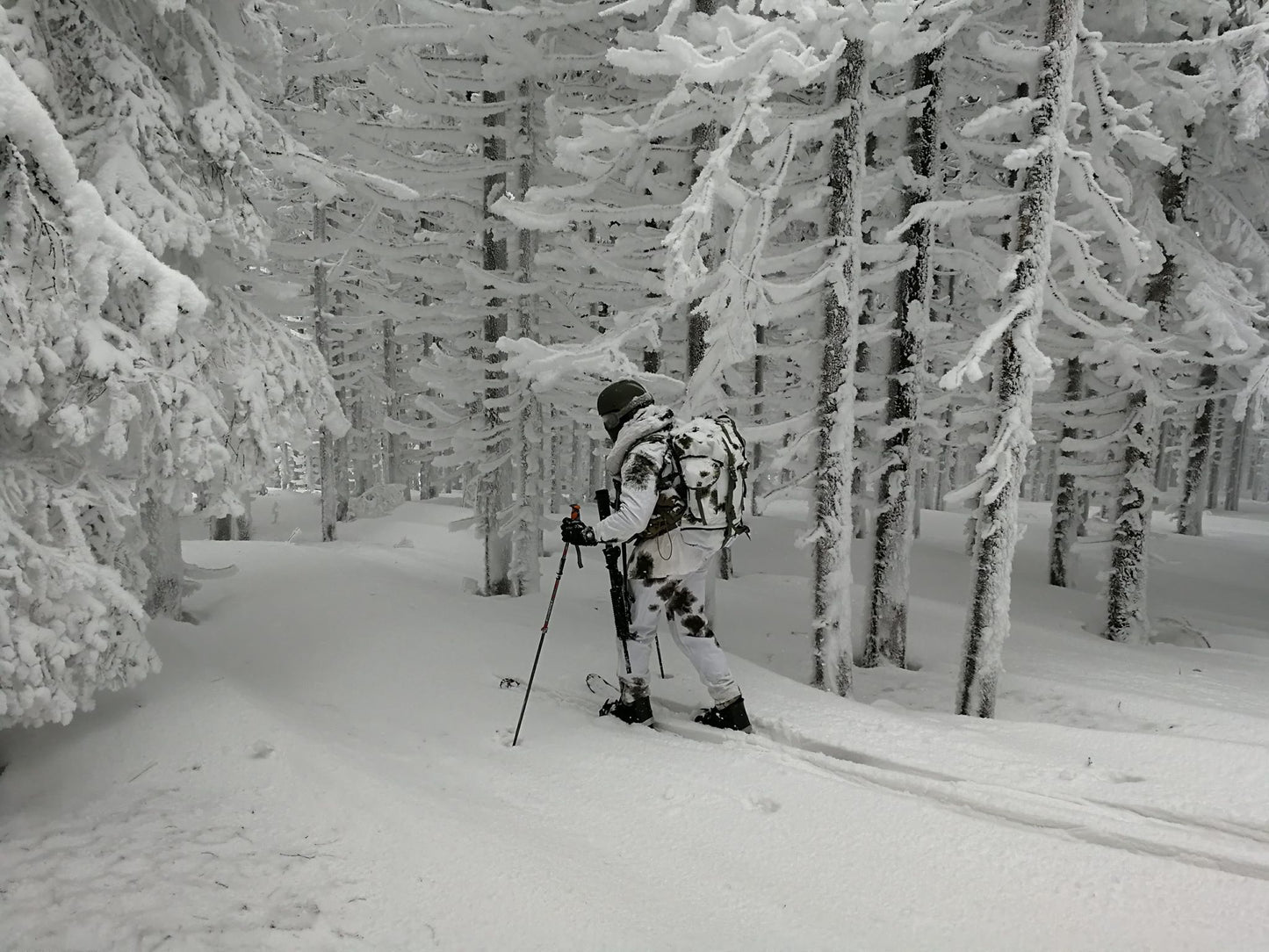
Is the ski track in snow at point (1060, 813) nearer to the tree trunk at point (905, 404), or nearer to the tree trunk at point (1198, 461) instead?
the tree trunk at point (905, 404)

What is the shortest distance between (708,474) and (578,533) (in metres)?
1.09

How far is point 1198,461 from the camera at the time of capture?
20.3 meters

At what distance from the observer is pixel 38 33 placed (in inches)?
188

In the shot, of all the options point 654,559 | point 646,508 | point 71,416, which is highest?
point 71,416

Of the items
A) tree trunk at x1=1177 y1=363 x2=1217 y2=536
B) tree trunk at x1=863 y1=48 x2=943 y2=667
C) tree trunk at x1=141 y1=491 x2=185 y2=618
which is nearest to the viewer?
tree trunk at x1=141 y1=491 x2=185 y2=618

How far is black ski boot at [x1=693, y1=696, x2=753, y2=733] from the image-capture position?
527 centimetres

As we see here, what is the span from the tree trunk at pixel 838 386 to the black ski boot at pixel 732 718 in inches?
100

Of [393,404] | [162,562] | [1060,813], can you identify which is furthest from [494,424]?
[393,404]

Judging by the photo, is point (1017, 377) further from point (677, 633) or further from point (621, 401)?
point (677, 633)

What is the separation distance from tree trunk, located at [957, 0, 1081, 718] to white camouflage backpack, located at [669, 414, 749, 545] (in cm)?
293

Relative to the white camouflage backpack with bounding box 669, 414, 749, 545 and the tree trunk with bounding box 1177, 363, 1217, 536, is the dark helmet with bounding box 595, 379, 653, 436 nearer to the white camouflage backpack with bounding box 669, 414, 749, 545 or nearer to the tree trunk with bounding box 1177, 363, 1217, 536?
the white camouflage backpack with bounding box 669, 414, 749, 545

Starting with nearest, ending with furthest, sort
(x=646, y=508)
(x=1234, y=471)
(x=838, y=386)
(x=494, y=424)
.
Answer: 1. (x=646, y=508)
2. (x=838, y=386)
3. (x=494, y=424)
4. (x=1234, y=471)

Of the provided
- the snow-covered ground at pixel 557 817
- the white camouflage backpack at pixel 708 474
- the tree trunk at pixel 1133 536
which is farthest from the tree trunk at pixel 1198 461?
the white camouflage backpack at pixel 708 474

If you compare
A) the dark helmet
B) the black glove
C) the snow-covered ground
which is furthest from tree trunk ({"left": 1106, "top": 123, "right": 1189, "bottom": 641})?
the black glove
